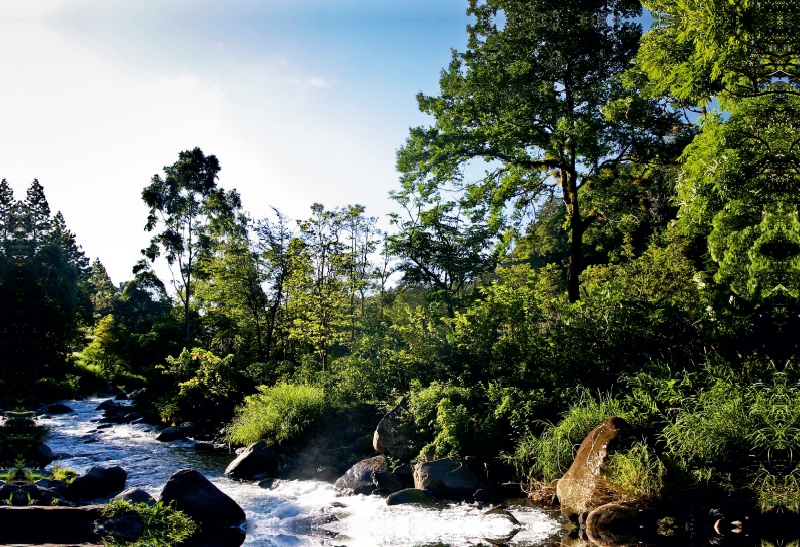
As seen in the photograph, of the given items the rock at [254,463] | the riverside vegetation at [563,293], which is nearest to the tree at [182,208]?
the riverside vegetation at [563,293]

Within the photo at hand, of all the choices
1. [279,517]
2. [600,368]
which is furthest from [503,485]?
[279,517]

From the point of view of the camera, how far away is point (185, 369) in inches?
762

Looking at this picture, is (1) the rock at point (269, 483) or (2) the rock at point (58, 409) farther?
(2) the rock at point (58, 409)

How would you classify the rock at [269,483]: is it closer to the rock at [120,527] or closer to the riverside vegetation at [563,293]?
the riverside vegetation at [563,293]

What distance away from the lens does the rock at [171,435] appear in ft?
48.7

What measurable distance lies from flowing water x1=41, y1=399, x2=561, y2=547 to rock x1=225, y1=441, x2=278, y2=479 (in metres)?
0.30

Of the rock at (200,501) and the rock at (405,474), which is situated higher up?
the rock at (200,501)

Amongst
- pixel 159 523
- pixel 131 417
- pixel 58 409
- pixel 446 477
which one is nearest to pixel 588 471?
pixel 446 477

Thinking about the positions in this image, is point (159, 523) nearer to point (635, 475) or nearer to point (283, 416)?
point (283, 416)

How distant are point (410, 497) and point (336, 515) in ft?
4.24

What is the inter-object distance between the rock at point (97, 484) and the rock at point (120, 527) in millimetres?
3436

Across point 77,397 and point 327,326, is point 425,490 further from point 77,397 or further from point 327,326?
point 77,397

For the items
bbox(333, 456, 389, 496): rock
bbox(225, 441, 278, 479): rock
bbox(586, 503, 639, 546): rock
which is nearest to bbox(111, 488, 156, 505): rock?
bbox(225, 441, 278, 479): rock

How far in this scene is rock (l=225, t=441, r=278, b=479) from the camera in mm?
10695
